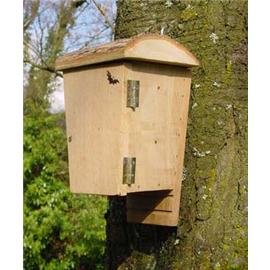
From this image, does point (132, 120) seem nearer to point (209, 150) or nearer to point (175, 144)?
point (175, 144)

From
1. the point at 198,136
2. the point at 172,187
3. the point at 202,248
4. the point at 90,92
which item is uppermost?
the point at 90,92

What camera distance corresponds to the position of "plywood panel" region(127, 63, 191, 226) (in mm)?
1980

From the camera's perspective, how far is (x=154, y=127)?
1912 millimetres

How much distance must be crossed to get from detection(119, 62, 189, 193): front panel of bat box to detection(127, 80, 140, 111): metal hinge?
1cm

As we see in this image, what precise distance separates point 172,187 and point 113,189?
28cm

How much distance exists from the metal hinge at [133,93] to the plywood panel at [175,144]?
0.18 metres

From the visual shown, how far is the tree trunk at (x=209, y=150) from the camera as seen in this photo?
198 centimetres

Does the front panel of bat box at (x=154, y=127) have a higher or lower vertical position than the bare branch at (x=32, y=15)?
lower

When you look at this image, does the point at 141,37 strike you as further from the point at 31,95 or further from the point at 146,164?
the point at 31,95

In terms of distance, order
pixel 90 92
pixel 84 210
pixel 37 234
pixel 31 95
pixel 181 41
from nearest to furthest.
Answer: pixel 90 92 → pixel 181 41 → pixel 37 234 → pixel 84 210 → pixel 31 95

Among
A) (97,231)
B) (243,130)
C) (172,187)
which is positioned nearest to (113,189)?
(172,187)

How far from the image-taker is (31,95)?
8.30 meters

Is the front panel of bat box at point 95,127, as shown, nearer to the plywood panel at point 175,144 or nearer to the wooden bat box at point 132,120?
the wooden bat box at point 132,120

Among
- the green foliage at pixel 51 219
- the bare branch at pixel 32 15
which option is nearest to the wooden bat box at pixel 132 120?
the green foliage at pixel 51 219
